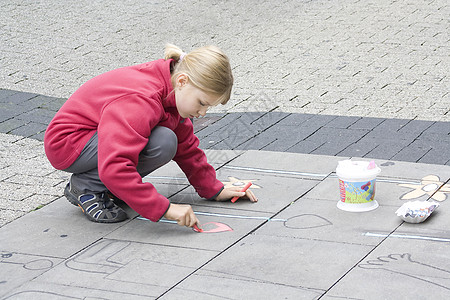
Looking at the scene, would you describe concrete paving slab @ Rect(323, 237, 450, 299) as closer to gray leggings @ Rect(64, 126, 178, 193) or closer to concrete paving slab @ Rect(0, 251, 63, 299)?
gray leggings @ Rect(64, 126, 178, 193)

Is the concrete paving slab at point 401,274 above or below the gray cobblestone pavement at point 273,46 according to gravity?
below

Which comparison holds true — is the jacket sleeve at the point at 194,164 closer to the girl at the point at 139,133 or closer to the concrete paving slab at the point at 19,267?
the girl at the point at 139,133

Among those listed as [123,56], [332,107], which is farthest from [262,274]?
[123,56]

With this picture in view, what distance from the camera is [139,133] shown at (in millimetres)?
3271

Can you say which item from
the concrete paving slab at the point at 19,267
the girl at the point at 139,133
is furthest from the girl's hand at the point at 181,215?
the concrete paving slab at the point at 19,267

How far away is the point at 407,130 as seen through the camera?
472 centimetres

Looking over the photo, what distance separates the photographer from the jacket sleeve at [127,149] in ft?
10.5

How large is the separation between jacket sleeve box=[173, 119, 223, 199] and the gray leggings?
0.68 feet

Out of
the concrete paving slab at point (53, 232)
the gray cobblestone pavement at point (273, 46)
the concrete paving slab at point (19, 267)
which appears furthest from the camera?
the gray cobblestone pavement at point (273, 46)

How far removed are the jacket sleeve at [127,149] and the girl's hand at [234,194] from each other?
546mm

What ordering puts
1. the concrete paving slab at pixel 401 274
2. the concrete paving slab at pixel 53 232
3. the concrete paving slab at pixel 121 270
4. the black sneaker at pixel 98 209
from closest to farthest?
the concrete paving slab at pixel 401 274
the concrete paving slab at pixel 121 270
the concrete paving slab at pixel 53 232
the black sneaker at pixel 98 209

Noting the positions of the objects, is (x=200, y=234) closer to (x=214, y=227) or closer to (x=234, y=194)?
(x=214, y=227)

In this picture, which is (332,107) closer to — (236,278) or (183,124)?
(183,124)

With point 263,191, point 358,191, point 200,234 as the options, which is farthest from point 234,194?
point 358,191
